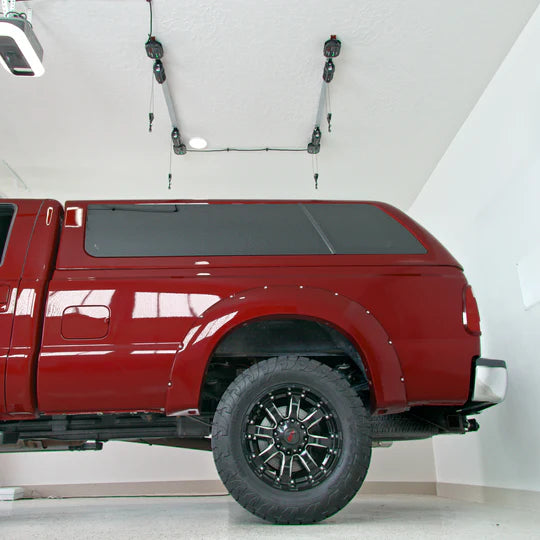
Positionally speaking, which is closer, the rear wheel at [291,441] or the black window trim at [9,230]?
the rear wheel at [291,441]

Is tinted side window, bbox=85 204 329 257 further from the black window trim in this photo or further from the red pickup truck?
the black window trim

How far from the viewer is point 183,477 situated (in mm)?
6914

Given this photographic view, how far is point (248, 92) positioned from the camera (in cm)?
522

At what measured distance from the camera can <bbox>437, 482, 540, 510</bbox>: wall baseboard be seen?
402cm

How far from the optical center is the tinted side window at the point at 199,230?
2.72 meters

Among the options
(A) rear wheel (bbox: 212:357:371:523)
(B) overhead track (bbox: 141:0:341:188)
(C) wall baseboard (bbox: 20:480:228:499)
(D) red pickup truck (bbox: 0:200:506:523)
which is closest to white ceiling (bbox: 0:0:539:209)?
(B) overhead track (bbox: 141:0:341:188)

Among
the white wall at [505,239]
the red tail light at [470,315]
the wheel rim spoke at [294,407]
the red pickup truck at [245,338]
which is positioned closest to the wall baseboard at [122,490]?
the white wall at [505,239]

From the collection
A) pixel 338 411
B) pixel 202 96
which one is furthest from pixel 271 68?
pixel 338 411

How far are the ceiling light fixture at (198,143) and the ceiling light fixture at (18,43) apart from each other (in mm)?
2185

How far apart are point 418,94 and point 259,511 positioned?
173 inches

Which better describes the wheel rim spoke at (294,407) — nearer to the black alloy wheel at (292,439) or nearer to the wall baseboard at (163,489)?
the black alloy wheel at (292,439)

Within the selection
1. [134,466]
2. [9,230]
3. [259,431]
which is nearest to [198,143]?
[9,230]

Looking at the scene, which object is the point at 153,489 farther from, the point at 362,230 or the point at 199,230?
the point at 362,230

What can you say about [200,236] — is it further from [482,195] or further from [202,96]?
[482,195]
